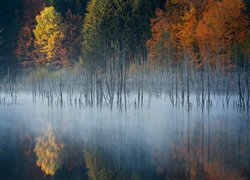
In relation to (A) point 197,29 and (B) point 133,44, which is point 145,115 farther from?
(B) point 133,44

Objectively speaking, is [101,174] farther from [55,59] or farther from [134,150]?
[55,59]

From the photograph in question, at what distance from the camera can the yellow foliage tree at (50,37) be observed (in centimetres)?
3288

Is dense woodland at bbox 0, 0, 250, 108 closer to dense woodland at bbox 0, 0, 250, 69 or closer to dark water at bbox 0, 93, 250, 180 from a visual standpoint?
dense woodland at bbox 0, 0, 250, 69

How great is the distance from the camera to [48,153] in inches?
293

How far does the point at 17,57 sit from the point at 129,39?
38.2ft

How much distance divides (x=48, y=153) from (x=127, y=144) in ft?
4.75

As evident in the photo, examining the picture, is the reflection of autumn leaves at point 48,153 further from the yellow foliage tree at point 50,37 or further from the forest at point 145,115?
the yellow foliage tree at point 50,37

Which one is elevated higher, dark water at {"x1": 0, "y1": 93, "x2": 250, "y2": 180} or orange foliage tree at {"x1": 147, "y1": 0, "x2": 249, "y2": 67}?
orange foliage tree at {"x1": 147, "y1": 0, "x2": 249, "y2": 67}

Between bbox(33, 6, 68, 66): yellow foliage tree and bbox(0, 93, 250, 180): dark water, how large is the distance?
20.2 metres

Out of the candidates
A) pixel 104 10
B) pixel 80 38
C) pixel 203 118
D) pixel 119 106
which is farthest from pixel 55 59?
pixel 203 118

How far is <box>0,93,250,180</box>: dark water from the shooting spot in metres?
6.13

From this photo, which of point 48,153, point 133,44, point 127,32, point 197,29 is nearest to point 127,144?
point 48,153

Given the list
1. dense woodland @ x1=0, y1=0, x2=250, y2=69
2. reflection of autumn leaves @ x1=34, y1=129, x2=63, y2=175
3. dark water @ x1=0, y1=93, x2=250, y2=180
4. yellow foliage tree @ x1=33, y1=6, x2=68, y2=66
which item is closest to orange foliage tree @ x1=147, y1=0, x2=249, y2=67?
dense woodland @ x1=0, y1=0, x2=250, y2=69

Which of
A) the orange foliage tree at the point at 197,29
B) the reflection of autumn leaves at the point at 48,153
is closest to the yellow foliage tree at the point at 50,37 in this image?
the orange foliage tree at the point at 197,29
